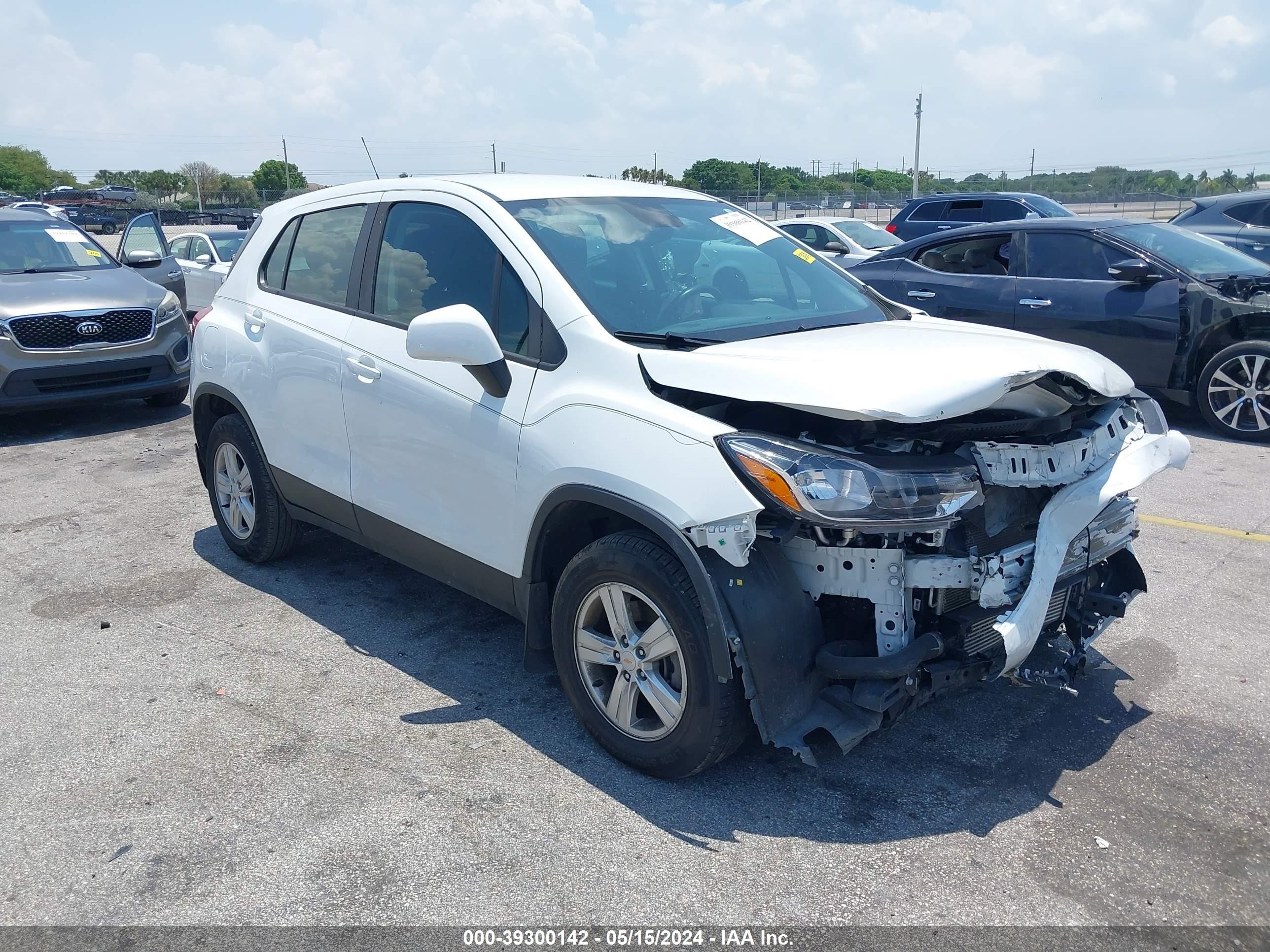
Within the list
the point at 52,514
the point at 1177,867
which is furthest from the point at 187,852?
the point at 52,514

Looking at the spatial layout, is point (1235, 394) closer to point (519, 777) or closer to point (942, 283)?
point (942, 283)

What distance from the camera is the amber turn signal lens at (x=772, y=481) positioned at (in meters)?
2.93

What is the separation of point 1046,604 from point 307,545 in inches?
161

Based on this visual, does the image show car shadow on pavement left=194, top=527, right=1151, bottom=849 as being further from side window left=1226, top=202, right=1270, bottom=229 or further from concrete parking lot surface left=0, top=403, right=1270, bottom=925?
side window left=1226, top=202, right=1270, bottom=229

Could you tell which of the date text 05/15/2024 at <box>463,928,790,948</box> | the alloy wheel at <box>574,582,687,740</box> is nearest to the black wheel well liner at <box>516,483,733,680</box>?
the alloy wheel at <box>574,582,687,740</box>

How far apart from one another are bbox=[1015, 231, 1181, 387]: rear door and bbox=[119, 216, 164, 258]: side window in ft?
31.9

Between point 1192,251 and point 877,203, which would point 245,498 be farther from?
point 877,203

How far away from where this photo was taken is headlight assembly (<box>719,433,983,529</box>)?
115 inches

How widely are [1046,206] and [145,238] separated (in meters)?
12.7

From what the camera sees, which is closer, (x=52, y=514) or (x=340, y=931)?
(x=340, y=931)

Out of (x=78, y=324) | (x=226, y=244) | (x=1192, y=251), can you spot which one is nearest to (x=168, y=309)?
(x=78, y=324)

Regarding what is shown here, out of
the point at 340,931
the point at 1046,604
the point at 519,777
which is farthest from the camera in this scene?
the point at 519,777

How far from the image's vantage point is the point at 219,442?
17.9 feet

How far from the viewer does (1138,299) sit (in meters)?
7.99
